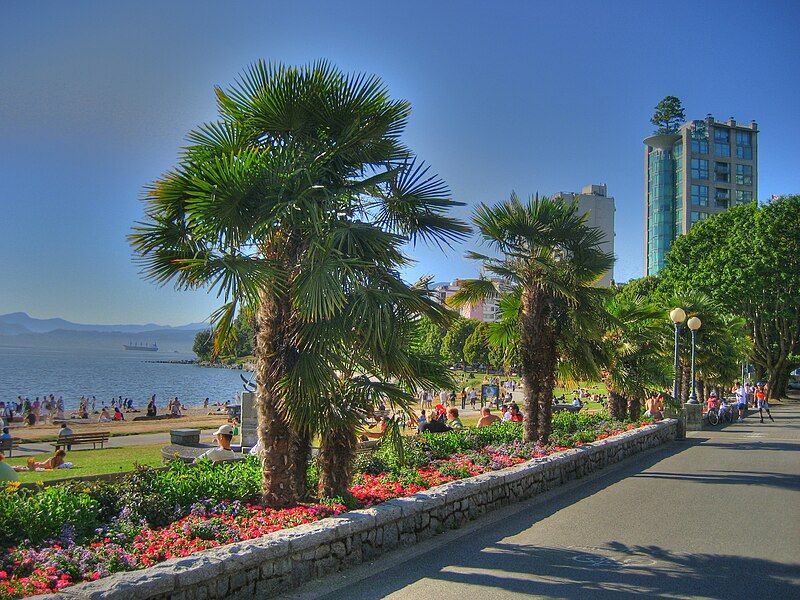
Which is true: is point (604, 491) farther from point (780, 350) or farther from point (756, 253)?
point (780, 350)

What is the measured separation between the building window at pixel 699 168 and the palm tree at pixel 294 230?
99.5 metres

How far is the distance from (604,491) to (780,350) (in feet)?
126

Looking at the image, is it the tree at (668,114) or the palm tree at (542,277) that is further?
the tree at (668,114)

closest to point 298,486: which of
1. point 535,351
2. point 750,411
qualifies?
point 535,351

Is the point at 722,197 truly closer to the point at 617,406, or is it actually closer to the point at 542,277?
the point at 617,406

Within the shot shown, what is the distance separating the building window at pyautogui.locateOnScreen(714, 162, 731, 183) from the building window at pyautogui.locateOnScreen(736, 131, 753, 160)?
2962 millimetres

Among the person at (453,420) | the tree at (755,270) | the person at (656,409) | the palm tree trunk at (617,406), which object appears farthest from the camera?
the tree at (755,270)

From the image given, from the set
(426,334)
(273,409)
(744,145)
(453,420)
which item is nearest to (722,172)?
(744,145)

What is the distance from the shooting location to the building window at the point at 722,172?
99.2 metres

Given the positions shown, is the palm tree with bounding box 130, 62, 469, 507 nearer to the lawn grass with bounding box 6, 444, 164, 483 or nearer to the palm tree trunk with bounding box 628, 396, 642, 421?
the lawn grass with bounding box 6, 444, 164, 483

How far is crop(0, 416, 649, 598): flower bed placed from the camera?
16.9ft

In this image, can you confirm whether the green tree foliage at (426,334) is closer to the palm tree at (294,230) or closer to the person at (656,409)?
the palm tree at (294,230)

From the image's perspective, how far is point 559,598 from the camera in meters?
5.86

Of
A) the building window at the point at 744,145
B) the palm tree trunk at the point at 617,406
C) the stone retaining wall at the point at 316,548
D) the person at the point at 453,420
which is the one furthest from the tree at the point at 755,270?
the building window at the point at 744,145
